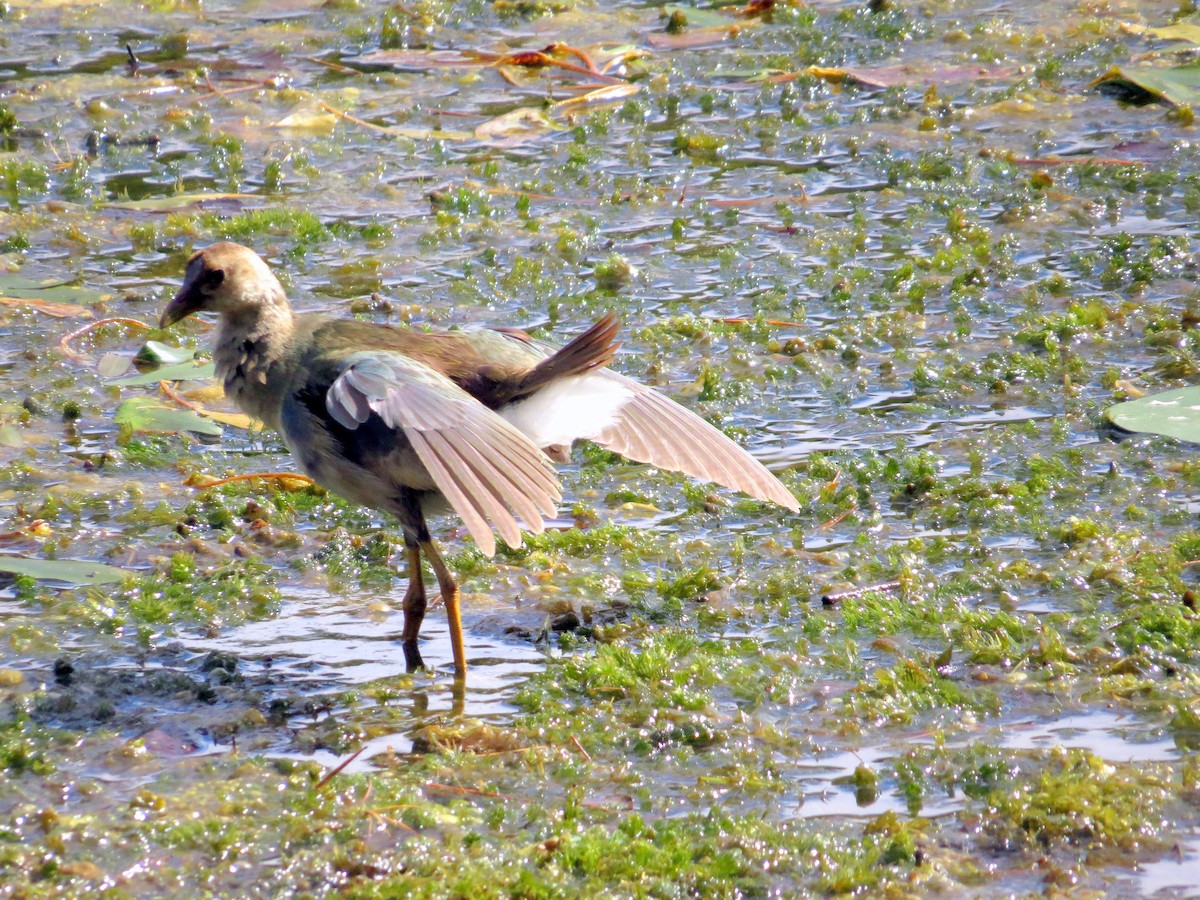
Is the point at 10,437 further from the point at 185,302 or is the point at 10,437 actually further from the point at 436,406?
the point at 436,406

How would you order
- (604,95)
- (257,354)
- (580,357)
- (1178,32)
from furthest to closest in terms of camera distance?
(1178,32) → (604,95) → (257,354) → (580,357)

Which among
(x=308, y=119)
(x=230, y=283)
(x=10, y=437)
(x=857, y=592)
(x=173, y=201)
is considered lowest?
(x=857, y=592)

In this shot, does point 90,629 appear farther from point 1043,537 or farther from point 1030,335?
point 1030,335

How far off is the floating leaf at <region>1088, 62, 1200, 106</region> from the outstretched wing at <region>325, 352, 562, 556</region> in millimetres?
5754

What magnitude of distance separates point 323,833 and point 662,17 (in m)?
8.15

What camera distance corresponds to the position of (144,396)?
6430 millimetres

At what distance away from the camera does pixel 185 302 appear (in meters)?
5.14

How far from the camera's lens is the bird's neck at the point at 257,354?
491 centimetres

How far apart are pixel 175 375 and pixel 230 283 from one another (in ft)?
5.34

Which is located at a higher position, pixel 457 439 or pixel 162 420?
pixel 457 439

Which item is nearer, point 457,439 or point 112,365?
point 457,439

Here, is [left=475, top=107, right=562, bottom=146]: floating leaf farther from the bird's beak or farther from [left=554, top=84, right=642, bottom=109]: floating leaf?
the bird's beak

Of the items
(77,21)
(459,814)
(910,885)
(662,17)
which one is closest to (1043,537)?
(910,885)

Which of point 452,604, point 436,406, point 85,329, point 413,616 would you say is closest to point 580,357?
point 436,406
